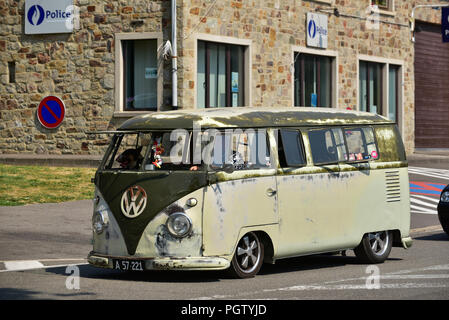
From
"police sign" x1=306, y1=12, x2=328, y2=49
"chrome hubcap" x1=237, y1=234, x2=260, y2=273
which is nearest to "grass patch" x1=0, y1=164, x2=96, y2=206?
"chrome hubcap" x1=237, y1=234, x2=260, y2=273

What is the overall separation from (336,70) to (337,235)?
1993 cm

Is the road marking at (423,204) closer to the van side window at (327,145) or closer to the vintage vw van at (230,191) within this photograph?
the vintage vw van at (230,191)

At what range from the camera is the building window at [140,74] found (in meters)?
26.9

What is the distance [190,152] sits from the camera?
1140 cm

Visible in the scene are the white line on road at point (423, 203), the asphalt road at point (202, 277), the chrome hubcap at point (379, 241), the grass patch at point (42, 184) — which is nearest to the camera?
the asphalt road at point (202, 277)

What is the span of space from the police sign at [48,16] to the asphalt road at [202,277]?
1199 centimetres

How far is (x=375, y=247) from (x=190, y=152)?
131 inches

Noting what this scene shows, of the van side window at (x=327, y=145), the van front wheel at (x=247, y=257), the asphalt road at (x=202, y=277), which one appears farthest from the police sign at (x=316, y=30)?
the van front wheel at (x=247, y=257)

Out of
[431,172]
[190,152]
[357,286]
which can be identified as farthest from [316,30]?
[357,286]

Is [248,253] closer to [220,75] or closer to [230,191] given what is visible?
[230,191]

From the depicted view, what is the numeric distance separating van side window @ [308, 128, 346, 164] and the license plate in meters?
2.70

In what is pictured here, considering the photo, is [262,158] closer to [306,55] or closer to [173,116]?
[173,116]

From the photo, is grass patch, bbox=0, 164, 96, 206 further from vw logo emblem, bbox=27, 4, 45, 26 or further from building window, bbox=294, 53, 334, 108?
building window, bbox=294, 53, 334, 108

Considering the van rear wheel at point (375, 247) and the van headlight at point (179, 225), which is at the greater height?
the van headlight at point (179, 225)
